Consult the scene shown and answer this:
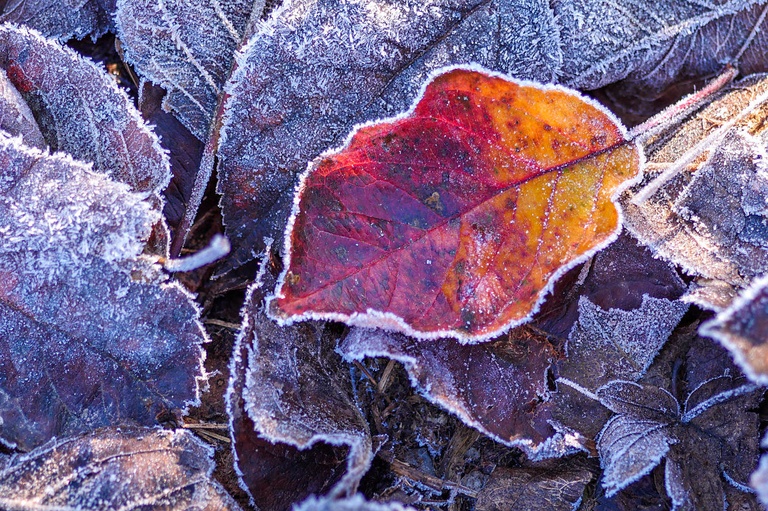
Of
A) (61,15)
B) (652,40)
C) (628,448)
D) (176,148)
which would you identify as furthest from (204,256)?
(652,40)

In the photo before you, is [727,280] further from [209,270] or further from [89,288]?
[89,288]

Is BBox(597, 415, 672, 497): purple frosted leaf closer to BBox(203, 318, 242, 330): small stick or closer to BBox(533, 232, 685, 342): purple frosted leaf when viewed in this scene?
BBox(533, 232, 685, 342): purple frosted leaf


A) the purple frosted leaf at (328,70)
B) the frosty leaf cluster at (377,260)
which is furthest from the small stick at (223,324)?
the purple frosted leaf at (328,70)

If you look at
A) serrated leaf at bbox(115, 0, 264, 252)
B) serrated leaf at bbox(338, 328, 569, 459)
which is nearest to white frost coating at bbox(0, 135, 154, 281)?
serrated leaf at bbox(115, 0, 264, 252)

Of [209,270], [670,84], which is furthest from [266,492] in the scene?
[670,84]

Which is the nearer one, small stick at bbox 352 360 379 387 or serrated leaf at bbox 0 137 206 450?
serrated leaf at bbox 0 137 206 450

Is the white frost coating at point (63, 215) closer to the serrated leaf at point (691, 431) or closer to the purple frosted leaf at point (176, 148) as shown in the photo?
the purple frosted leaf at point (176, 148)
